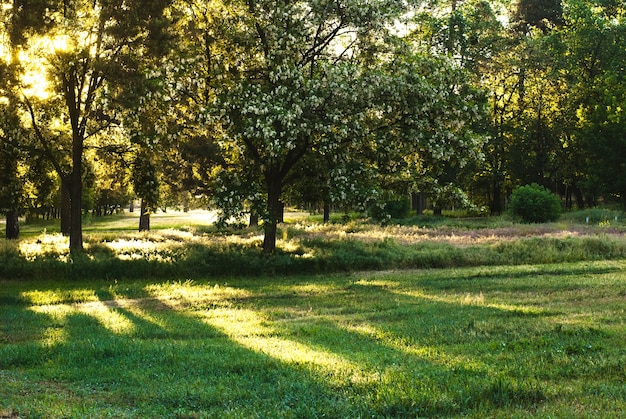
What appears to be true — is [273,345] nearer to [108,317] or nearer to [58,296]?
[108,317]

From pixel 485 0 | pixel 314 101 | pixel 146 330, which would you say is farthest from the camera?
pixel 485 0

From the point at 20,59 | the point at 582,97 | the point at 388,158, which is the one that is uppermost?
the point at 582,97

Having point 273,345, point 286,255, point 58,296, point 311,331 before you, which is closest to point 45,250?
point 58,296

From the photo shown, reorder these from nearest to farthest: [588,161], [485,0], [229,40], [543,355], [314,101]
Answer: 1. [543,355]
2. [314,101]
3. [229,40]
4. [588,161]
5. [485,0]

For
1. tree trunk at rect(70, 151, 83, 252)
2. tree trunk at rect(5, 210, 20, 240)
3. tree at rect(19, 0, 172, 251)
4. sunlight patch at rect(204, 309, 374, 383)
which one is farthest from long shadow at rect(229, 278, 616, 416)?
tree trunk at rect(5, 210, 20, 240)

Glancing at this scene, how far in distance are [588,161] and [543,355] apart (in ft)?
153

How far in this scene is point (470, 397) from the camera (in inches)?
250

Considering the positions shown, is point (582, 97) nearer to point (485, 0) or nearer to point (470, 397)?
point (485, 0)

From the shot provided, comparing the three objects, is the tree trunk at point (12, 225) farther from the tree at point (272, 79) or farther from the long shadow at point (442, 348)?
the long shadow at point (442, 348)

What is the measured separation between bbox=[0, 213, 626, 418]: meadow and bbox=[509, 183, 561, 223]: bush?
16064mm

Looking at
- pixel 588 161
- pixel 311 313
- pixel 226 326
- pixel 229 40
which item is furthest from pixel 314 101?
pixel 588 161

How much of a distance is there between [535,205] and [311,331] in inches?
1245

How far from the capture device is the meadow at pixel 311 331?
6.43 metres

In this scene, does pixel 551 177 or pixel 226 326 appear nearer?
pixel 226 326
